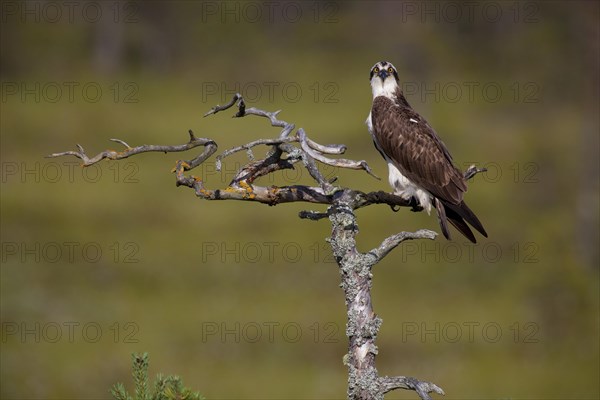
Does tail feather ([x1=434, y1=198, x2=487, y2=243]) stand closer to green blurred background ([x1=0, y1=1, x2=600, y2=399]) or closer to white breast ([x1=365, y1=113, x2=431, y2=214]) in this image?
white breast ([x1=365, y1=113, x2=431, y2=214])

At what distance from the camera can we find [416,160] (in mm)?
9406

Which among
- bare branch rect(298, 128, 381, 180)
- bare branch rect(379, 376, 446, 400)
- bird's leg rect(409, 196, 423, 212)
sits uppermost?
bird's leg rect(409, 196, 423, 212)

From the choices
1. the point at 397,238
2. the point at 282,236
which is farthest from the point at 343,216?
the point at 282,236

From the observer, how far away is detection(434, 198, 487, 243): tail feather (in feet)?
27.5

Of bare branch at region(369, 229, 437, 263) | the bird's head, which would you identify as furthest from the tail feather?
bare branch at region(369, 229, 437, 263)

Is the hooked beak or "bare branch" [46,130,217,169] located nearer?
"bare branch" [46,130,217,169]

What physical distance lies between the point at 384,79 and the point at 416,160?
1.24m

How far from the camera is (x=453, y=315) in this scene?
17734mm

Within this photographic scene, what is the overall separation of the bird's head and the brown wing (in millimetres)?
320

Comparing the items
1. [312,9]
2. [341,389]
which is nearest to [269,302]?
[341,389]

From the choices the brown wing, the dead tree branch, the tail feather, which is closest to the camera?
the dead tree branch

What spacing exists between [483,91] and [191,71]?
41.4 feet

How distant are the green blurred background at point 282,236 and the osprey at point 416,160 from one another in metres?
1.59

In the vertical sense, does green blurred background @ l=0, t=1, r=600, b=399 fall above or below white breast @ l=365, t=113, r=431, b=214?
Result: above
